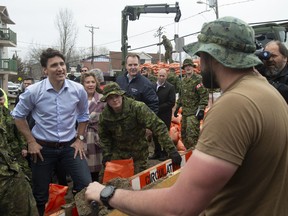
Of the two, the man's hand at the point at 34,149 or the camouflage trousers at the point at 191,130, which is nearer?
the man's hand at the point at 34,149

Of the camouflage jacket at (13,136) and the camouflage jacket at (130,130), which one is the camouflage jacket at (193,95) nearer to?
the camouflage jacket at (130,130)

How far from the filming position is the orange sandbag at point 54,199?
12.7 feet

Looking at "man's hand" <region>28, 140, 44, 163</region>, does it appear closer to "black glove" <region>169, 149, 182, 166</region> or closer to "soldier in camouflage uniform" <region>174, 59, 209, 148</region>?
"black glove" <region>169, 149, 182, 166</region>

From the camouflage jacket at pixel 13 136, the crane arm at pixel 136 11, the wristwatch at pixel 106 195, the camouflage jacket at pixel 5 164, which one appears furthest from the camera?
the crane arm at pixel 136 11

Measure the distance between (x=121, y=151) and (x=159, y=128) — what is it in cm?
69

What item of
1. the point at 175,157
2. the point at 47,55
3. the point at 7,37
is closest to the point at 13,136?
the point at 47,55

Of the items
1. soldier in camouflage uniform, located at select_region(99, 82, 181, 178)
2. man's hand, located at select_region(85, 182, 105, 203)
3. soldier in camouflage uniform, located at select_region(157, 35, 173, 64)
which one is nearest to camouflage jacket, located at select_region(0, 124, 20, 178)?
soldier in camouflage uniform, located at select_region(99, 82, 181, 178)

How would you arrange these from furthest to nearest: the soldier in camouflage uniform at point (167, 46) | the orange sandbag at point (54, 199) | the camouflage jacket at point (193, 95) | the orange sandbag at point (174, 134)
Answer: the soldier in camouflage uniform at point (167, 46) < the orange sandbag at point (174, 134) < the camouflage jacket at point (193, 95) < the orange sandbag at point (54, 199)

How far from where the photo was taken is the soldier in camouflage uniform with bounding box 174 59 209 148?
23.4 feet

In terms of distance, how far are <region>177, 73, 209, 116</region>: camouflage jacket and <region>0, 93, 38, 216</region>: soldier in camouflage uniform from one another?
4539mm

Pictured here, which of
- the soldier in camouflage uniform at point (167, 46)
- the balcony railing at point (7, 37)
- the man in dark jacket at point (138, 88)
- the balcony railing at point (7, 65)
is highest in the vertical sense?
the balcony railing at point (7, 37)

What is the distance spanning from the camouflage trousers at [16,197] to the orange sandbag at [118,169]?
36.9 inches

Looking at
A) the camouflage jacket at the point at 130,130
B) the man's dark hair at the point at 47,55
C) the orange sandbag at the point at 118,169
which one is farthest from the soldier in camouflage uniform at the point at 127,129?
the man's dark hair at the point at 47,55

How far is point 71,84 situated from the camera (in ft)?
13.3
